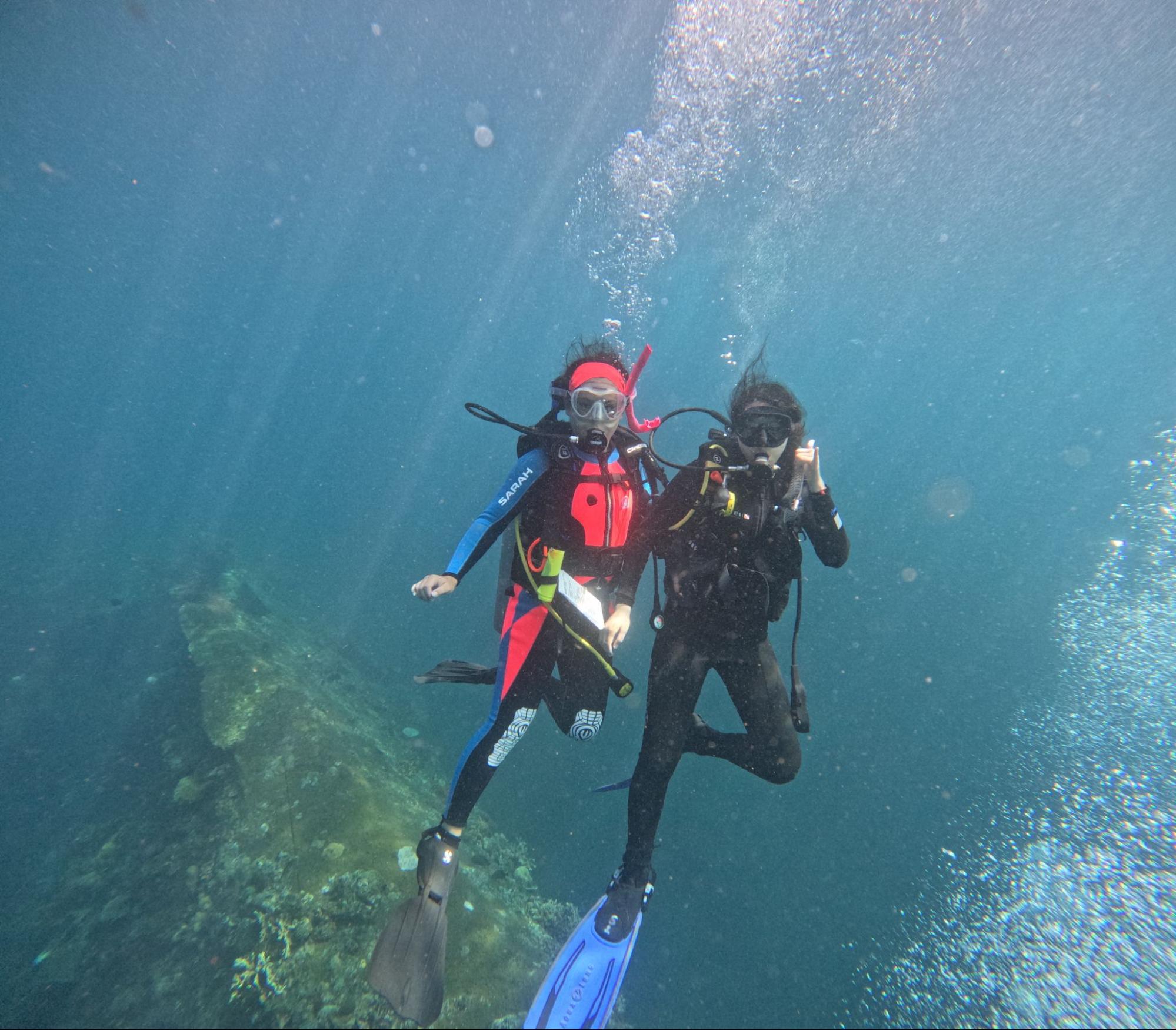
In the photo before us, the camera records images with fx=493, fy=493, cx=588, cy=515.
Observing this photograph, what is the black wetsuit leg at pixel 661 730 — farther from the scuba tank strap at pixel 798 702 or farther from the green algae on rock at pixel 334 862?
the green algae on rock at pixel 334 862

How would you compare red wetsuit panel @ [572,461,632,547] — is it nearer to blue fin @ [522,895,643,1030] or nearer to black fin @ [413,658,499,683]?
black fin @ [413,658,499,683]

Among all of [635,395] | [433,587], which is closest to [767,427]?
[635,395]

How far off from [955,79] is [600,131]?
14.7 metres

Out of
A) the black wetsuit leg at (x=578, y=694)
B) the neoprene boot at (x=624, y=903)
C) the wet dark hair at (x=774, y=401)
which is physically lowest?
the neoprene boot at (x=624, y=903)

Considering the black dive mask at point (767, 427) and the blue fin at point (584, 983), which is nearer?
the blue fin at point (584, 983)

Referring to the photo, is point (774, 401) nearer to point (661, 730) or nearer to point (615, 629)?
point (615, 629)

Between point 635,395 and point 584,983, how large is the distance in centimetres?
369

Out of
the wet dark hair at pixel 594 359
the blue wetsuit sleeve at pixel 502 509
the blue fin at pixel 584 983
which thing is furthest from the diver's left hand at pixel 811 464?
the blue fin at pixel 584 983

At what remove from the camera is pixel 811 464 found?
307 centimetres

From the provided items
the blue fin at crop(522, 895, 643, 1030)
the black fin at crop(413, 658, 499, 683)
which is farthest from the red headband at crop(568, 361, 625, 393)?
the blue fin at crop(522, 895, 643, 1030)

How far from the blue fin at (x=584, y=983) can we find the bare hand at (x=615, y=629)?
5.37 feet

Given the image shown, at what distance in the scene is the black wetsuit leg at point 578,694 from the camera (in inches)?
123

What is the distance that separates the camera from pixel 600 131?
22.7 meters

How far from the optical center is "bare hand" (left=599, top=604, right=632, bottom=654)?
119 inches
